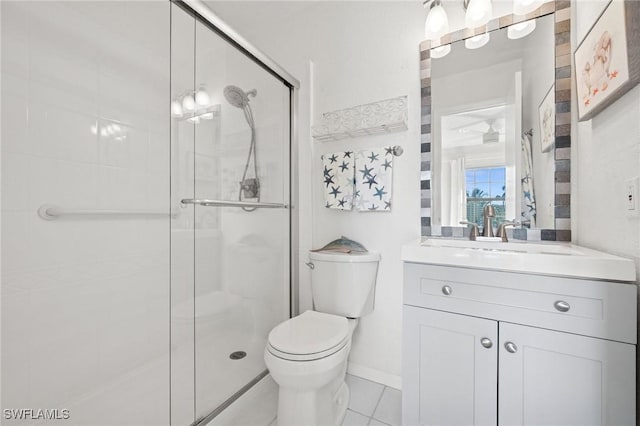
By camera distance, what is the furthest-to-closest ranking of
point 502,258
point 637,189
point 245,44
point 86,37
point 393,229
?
point 393,229 → point 245,44 → point 86,37 → point 502,258 → point 637,189

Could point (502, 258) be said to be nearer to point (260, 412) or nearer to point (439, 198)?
point (439, 198)

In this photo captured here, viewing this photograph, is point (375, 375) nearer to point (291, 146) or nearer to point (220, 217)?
point (220, 217)

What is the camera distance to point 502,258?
90cm

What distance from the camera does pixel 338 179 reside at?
5.50 ft

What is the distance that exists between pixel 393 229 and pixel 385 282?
32cm

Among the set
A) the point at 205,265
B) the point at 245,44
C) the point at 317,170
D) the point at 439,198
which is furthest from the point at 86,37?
the point at 439,198

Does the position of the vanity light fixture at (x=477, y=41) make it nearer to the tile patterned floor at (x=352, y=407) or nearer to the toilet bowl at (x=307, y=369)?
the toilet bowl at (x=307, y=369)

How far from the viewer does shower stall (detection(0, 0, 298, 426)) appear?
0.95m

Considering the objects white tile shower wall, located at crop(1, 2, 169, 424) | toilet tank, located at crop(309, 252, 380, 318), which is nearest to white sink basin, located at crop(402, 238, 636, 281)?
toilet tank, located at crop(309, 252, 380, 318)

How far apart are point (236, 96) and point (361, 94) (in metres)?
0.75

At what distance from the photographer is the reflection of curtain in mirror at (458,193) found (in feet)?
4.65

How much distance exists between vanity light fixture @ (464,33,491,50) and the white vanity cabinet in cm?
119

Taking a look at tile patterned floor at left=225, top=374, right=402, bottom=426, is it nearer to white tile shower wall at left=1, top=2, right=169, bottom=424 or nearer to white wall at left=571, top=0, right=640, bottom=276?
white tile shower wall at left=1, top=2, right=169, bottom=424

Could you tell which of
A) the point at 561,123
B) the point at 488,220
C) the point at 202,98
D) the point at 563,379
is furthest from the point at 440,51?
A: the point at 563,379
